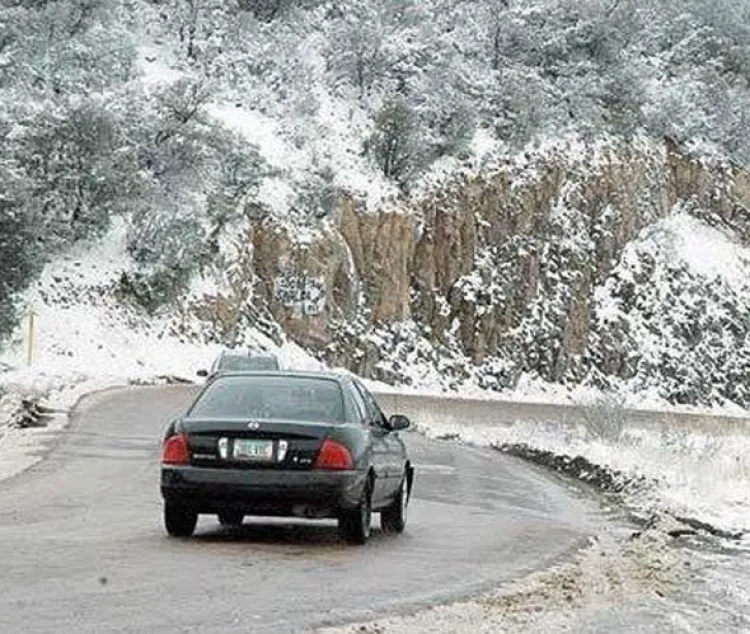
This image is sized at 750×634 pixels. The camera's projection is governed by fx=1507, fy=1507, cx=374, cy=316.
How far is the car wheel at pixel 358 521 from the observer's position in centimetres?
1330

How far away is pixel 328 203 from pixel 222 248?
17.6 ft

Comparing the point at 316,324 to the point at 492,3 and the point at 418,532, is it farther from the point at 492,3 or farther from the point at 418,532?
the point at 418,532

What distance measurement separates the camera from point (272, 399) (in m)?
13.8

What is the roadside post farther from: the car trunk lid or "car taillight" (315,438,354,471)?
"car taillight" (315,438,354,471)

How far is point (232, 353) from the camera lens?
109ft

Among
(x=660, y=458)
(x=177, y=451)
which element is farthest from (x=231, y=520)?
(x=660, y=458)

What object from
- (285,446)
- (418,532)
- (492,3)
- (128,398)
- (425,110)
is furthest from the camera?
(492,3)

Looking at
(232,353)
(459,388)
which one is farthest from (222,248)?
(232,353)

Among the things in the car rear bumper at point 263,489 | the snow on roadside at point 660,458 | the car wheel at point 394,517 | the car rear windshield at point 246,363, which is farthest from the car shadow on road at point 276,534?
the car rear windshield at point 246,363

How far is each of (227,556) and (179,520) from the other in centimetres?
126

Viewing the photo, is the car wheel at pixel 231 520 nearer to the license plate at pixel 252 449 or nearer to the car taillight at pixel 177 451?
the car taillight at pixel 177 451

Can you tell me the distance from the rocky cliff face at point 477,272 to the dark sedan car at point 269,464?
141 feet

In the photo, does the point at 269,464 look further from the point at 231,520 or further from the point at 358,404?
the point at 231,520

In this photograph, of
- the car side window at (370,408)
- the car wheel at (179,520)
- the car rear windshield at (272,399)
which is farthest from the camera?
the car side window at (370,408)
